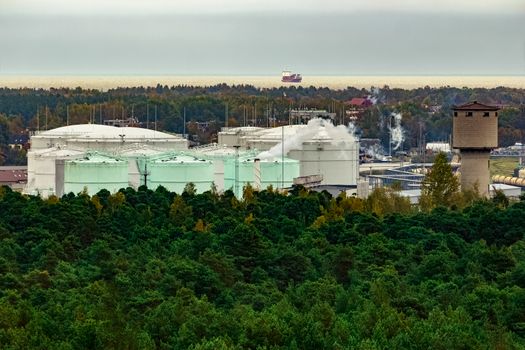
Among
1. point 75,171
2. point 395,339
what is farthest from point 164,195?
point 395,339

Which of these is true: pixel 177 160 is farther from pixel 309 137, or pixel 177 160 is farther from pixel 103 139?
pixel 309 137

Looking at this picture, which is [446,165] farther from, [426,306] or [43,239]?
[426,306]

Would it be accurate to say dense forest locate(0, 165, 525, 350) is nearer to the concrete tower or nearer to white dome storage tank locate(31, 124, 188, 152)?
the concrete tower

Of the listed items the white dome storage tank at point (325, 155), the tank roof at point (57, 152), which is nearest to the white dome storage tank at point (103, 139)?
the tank roof at point (57, 152)

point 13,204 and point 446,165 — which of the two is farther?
point 446,165

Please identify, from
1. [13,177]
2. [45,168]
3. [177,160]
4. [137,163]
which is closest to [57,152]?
[45,168]
